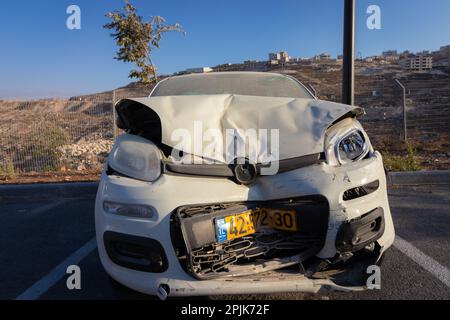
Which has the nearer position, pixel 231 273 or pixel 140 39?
pixel 231 273

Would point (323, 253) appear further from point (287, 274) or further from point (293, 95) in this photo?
point (293, 95)

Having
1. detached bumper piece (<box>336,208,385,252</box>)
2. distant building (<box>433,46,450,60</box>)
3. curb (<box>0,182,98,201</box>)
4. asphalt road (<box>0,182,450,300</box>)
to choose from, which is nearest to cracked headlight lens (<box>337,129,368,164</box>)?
detached bumper piece (<box>336,208,385,252</box>)

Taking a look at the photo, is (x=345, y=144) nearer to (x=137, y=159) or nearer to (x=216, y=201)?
(x=216, y=201)

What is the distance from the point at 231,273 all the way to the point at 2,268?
228 cm

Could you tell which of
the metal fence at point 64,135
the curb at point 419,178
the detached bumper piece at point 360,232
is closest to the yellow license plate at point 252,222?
the detached bumper piece at point 360,232

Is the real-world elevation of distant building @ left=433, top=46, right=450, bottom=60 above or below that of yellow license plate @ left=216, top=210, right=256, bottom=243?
above

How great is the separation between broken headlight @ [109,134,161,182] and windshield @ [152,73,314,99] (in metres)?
1.42

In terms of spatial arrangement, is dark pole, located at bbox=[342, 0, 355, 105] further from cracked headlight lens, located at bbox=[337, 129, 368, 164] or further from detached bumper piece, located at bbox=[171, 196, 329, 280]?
detached bumper piece, located at bbox=[171, 196, 329, 280]

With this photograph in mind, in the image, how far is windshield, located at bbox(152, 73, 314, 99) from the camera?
369 centimetres

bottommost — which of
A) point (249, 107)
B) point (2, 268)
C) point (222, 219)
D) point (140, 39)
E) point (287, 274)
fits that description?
point (2, 268)
